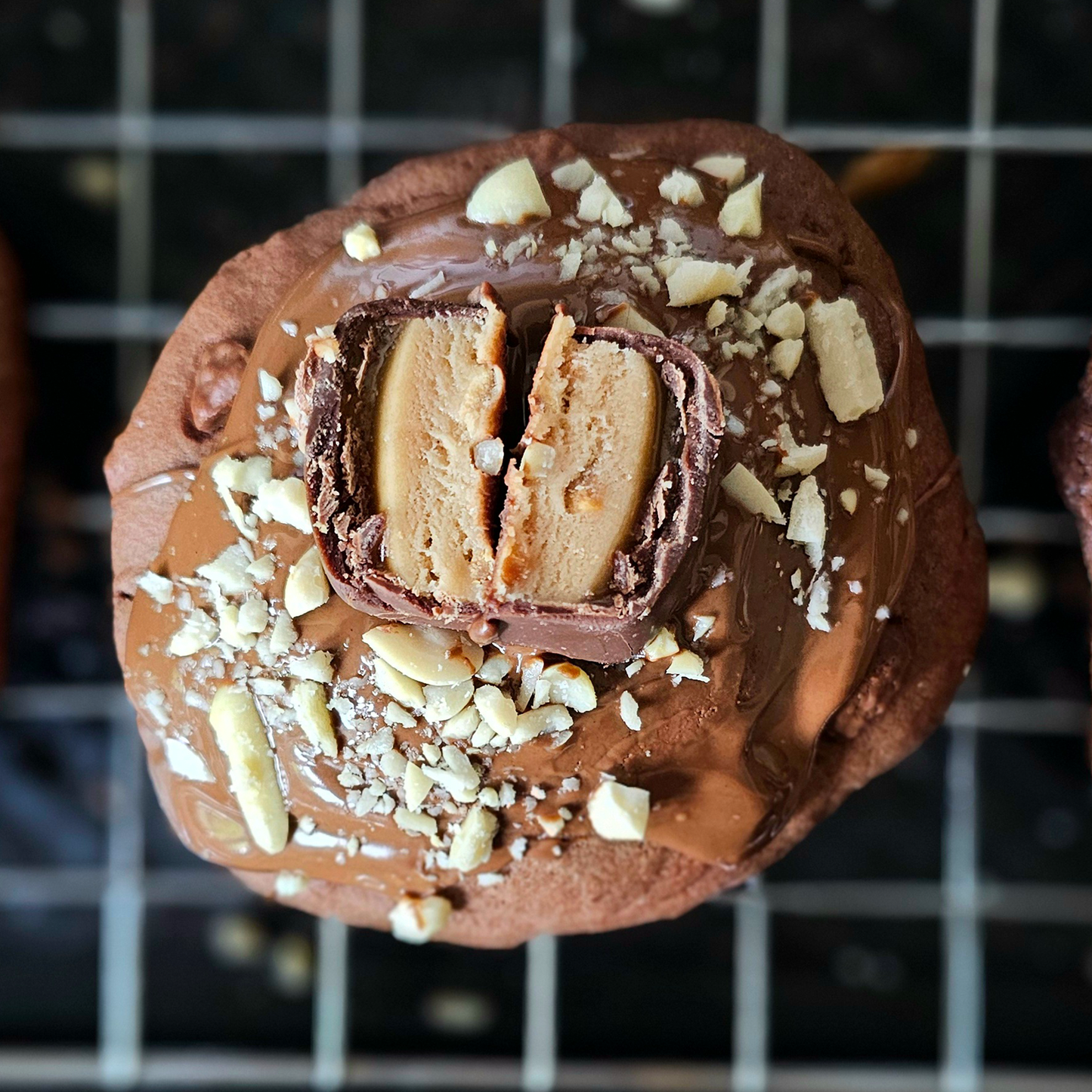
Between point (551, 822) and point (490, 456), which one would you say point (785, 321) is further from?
point (551, 822)

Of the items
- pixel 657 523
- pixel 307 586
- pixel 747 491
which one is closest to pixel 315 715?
pixel 307 586

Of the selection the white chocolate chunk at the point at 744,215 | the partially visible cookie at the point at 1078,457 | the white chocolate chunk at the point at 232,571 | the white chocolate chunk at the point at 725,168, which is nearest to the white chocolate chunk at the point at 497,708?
the white chocolate chunk at the point at 232,571

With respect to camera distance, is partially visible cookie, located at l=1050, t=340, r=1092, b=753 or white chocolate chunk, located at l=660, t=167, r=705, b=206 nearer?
white chocolate chunk, located at l=660, t=167, r=705, b=206

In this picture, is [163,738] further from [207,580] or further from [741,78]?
[741,78]

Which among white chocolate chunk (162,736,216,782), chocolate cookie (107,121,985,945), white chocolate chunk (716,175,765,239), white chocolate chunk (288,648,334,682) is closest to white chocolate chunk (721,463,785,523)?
chocolate cookie (107,121,985,945)

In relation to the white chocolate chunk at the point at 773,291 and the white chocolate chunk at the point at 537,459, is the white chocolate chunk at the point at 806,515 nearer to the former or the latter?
the white chocolate chunk at the point at 773,291

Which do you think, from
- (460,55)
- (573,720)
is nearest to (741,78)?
(460,55)

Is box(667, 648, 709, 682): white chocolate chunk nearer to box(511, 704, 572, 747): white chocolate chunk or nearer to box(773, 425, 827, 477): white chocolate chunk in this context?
box(511, 704, 572, 747): white chocolate chunk
